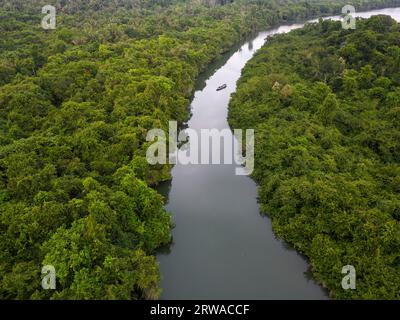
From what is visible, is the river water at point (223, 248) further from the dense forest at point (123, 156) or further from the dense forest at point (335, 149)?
the dense forest at point (123, 156)

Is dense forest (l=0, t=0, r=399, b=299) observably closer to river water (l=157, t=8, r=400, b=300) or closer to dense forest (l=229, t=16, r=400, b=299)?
dense forest (l=229, t=16, r=400, b=299)

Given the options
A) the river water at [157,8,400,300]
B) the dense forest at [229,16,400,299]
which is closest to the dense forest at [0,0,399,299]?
the dense forest at [229,16,400,299]

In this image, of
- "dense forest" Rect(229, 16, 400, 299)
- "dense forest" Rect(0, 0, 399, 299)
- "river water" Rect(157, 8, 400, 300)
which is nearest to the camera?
"dense forest" Rect(0, 0, 399, 299)

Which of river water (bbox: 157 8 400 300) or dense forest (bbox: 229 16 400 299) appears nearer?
dense forest (bbox: 229 16 400 299)

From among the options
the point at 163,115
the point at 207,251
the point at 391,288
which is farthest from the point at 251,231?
the point at 163,115

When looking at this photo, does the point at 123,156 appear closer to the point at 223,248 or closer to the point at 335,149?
the point at 223,248
